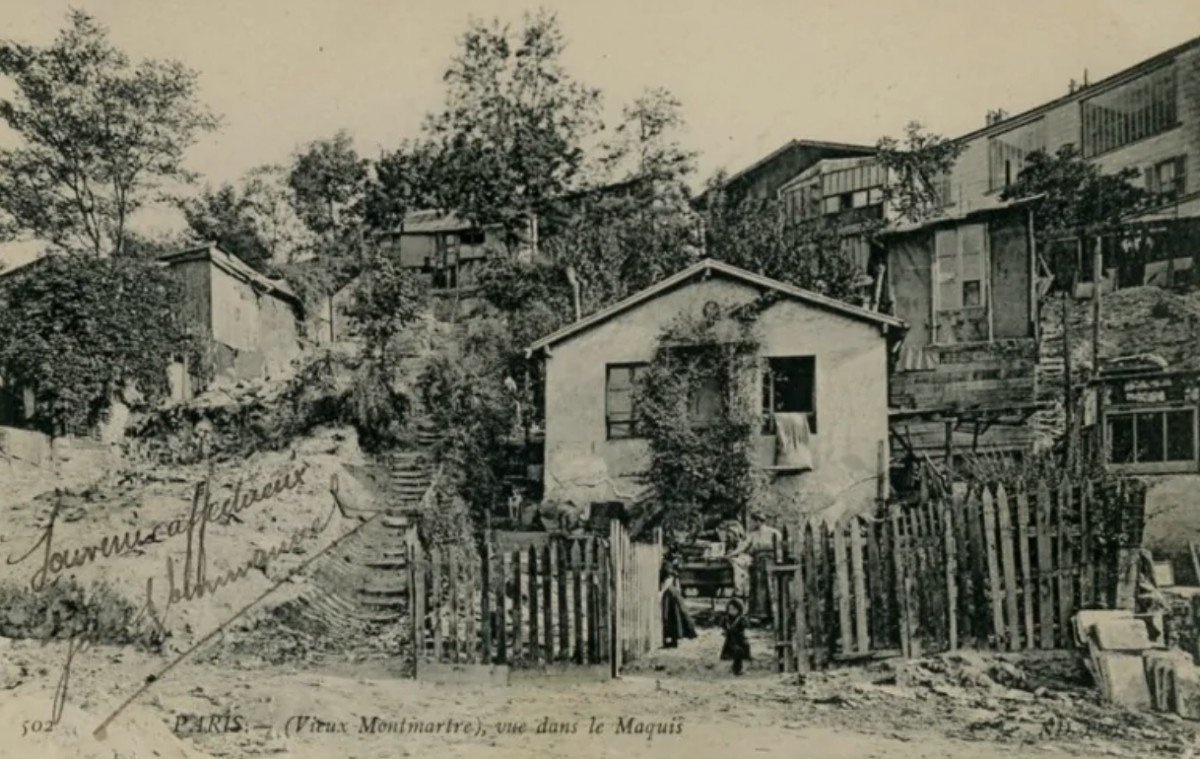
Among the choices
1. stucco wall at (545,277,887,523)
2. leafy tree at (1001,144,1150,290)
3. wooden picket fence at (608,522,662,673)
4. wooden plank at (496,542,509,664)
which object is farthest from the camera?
leafy tree at (1001,144,1150,290)

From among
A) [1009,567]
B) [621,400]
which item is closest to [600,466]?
[621,400]

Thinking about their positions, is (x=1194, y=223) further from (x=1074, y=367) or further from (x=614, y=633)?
(x=614, y=633)

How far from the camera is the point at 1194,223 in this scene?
8.59 metres

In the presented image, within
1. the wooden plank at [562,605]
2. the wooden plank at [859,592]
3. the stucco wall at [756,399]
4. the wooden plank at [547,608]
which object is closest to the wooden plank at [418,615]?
the wooden plank at [547,608]

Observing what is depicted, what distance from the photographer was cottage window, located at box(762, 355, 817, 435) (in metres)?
10.6

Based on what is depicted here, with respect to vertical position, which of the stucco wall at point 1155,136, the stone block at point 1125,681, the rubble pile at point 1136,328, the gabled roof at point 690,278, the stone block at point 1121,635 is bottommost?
the stone block at point 1125,681

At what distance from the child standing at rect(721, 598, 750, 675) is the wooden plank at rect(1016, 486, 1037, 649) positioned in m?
2.11

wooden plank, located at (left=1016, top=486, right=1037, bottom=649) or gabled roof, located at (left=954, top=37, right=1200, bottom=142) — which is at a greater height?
gabled roof, located at (left=954, top=37, right=1200, bottom=142)

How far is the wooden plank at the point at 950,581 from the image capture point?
7.25 m

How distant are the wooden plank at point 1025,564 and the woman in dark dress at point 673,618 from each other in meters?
2.77

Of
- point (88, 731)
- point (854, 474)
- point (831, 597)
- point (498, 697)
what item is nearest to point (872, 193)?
point (854, 474)

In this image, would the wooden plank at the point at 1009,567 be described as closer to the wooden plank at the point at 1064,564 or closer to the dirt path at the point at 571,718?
the wooden plank at the point at 1064,564

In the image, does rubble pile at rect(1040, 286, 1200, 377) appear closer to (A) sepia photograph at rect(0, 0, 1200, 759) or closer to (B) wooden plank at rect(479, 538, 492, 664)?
(A) sepia photograph at rect(0, 0, 1200, 759)

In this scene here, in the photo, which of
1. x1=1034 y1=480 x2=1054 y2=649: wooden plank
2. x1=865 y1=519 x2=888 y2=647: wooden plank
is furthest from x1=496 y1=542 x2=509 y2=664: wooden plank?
x1=1034 y1=480 x2=1054 y2=649: wooden plank
